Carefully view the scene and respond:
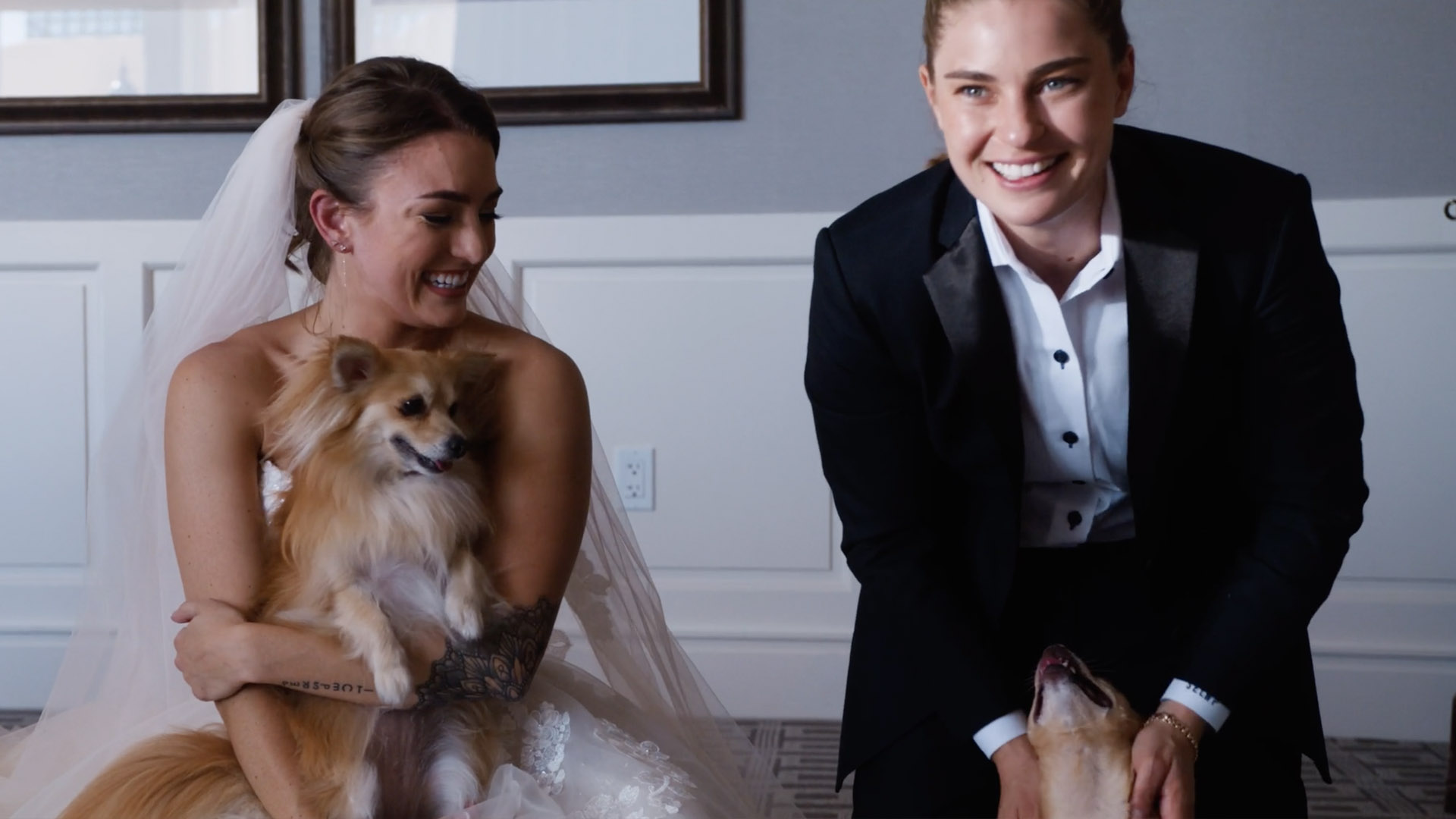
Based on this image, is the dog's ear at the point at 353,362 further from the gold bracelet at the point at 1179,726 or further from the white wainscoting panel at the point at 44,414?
the white wainscoting panel at the point at 44,414

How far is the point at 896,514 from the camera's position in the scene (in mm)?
1527

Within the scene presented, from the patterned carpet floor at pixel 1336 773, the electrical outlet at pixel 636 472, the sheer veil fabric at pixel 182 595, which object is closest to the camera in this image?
the sheer veil fabric at pixel 182 595

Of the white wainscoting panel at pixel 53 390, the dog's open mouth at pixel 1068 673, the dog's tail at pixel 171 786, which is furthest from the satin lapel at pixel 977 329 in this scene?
the white wainscoting panel at pixel 53 390

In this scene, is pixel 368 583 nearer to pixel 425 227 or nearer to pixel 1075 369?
pixel 425 227

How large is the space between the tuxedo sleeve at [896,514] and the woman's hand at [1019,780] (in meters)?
0.04

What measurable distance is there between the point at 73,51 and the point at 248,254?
1.68 meters

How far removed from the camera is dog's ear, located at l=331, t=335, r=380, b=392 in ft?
4.41

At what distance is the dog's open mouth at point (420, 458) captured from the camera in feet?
4.51

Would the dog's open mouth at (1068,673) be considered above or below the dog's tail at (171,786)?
above

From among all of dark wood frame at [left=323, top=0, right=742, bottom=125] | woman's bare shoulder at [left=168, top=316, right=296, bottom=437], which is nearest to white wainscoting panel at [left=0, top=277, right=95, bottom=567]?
dark wood frame at [left=323, top=0, right=742, bottom=125]

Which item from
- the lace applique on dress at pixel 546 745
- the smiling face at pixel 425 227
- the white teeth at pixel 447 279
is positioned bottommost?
the lace applique on dress at pixel 546 745

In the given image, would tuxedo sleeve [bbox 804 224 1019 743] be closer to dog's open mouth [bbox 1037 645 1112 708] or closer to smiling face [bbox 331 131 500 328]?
dog's open mouth [bbox 1037 645 1112 708]

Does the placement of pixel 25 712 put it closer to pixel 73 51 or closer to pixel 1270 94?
pixel 73 51

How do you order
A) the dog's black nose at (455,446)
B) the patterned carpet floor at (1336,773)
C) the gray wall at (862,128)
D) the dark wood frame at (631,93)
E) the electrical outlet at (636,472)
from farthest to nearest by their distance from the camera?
the electrical outlet at (636,472) → the dark wood frame at (631,93) → the gray wall at (862,128) → the patterned carpet floor at (1336,773) → the dog's black nose at (455,446)
